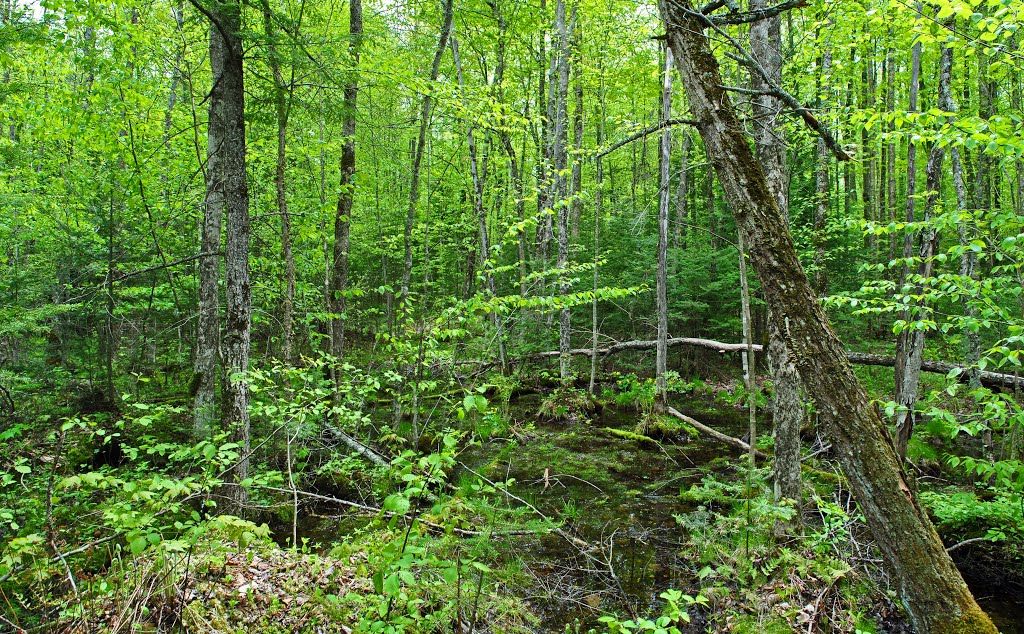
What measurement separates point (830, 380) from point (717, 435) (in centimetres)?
740

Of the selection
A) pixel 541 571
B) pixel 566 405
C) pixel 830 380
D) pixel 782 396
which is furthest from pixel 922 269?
pixel 566 405

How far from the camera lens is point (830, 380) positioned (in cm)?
309

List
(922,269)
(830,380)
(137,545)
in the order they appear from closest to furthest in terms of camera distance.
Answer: (137,545) < (830,380) < (922,269)

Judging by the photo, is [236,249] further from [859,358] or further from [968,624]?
[859,358]

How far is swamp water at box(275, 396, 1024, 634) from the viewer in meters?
4.86

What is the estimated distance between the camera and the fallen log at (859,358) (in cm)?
702

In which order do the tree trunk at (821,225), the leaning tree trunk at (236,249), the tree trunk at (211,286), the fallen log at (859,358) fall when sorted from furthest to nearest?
the tree trunk at (821,225) → the tree trunk at (211,286) → the fallen log at (859,358) → the leaning tree trunk at (236,249)

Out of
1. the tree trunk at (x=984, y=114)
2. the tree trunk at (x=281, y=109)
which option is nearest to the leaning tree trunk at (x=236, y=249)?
the tree trunk at (x=281, y=109)

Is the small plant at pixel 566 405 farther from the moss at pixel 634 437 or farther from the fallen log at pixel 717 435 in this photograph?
the fallen log at pixel 717 435

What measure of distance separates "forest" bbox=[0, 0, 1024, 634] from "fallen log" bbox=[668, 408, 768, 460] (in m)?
0.06

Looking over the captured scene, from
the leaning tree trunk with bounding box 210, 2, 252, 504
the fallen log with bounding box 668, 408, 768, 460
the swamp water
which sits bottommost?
the swamp water

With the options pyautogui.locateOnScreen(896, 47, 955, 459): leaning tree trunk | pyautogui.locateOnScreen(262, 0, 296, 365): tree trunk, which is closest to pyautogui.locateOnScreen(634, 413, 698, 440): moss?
pyautogui.locateOnScreen(896, 47, 955, 459): leaning tree trunk

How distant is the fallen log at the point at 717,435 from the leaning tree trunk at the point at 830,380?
5814mm

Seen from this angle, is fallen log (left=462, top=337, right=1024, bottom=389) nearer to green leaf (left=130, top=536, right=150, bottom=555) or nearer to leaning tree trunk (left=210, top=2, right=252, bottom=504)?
leaning tree trunk (left=210, top=2, right=252, bottom=504)
